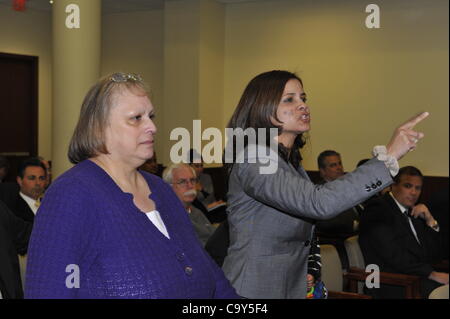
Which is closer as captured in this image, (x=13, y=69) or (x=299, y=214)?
(x=299, y=214)

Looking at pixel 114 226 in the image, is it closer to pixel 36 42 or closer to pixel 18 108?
pixel 18 108

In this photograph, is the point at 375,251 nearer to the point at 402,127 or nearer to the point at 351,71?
the point at 402,127

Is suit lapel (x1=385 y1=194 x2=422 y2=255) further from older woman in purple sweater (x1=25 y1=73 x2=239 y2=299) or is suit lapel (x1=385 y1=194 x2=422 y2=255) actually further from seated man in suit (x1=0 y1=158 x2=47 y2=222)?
older woman in purple sweater (x1=25 y1=73 x2=239 y2=299)

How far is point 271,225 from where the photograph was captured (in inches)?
75.0

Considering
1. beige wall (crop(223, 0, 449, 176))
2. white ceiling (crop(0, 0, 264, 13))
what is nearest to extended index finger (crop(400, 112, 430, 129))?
beige wall (crop(223, 0, 449, 176))

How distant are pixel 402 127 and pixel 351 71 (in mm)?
6204

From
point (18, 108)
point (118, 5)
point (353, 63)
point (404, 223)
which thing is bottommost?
point (404, 223)

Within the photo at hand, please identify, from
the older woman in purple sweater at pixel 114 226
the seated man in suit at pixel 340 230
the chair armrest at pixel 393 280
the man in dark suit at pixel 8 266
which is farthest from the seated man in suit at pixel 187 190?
the older woman in purple sweater at pixel 114 226

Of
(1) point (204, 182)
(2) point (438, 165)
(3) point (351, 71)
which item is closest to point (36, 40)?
(1) point (204, 182)

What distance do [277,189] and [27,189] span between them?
11.1 feet

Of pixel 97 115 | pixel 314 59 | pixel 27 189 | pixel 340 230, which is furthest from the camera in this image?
pixel 314 59

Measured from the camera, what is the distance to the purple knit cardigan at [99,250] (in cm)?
144

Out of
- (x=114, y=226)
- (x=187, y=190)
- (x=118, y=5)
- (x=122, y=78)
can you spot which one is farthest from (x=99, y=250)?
(x=118, y=5)

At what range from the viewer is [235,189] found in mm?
1971
